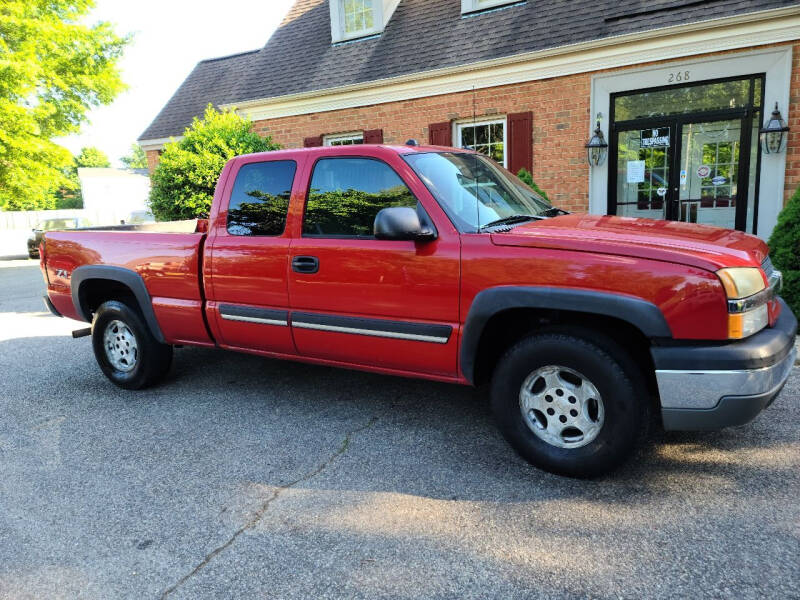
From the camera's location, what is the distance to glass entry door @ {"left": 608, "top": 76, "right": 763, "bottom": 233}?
8875mm

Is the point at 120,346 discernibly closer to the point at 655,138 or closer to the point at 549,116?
the point at 549,116

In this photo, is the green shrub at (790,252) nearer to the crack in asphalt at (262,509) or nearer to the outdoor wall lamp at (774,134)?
the outdoor wall lamp at (774,134)

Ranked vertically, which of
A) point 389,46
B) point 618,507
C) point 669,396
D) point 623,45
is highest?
point 389,46

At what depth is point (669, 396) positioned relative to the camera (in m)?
2.88

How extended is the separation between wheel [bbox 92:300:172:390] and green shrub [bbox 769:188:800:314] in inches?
227

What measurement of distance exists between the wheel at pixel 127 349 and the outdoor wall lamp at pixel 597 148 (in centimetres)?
765

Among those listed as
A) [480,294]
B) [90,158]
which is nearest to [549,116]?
[480,294]

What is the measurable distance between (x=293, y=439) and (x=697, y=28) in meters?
8.62

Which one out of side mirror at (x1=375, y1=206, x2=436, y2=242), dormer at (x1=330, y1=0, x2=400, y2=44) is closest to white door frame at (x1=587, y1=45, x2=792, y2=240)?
dormer at (x1=330, y1=0, x2=400, y2=44)

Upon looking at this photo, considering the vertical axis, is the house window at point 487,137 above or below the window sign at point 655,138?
above

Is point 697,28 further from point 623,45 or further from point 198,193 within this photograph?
point 198,193

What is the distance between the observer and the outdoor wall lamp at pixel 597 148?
9758mm

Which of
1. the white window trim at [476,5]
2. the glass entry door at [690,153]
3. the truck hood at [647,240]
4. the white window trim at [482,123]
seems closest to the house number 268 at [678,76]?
the glass entry door at [690,153]

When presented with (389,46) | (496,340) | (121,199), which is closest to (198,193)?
(389,46)
